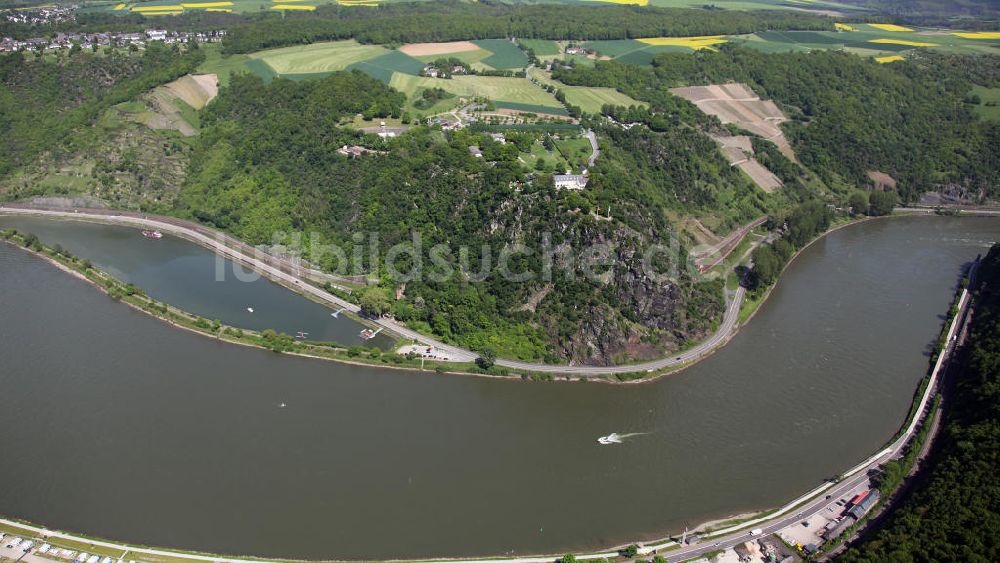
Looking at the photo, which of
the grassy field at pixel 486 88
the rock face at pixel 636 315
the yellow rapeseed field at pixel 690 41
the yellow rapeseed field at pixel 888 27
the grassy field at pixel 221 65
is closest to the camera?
the rock face at pixel 636 315

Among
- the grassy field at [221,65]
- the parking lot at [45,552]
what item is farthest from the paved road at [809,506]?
the grassy field at [221,65]

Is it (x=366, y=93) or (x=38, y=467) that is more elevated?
(x=366, y=93)

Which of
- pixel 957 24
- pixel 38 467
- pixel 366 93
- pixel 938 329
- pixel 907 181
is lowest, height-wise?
pixel 38 467

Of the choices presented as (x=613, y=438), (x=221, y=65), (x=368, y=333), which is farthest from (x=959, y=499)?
(x=221, y=65)

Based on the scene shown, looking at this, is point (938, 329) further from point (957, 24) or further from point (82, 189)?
point (957, 24)

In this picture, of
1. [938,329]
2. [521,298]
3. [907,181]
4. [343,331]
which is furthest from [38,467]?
[907,181]

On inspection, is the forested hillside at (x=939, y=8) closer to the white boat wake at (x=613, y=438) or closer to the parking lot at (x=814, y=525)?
the parking lot at (x=814, y=525)

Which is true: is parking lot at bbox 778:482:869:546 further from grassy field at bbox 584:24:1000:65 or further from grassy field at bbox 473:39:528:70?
grassy field at bbox 584:24:1000:65

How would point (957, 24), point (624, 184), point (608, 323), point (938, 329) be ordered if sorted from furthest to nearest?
point (957, 24) → point (624, 184) → point (938, 329) → point (608, 323)
